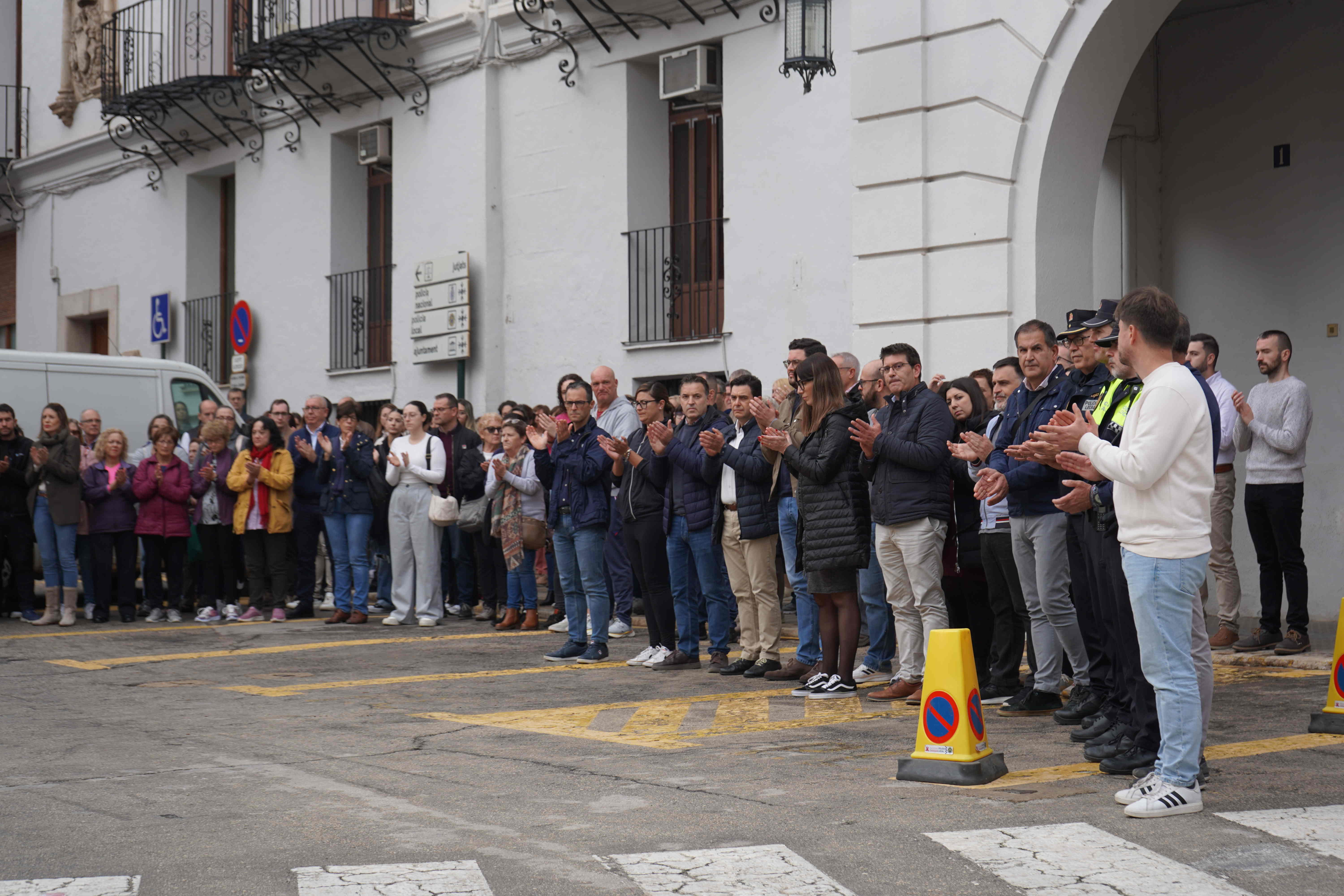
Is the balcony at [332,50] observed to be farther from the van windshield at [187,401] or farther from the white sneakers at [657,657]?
the white sneakers at [657,657]

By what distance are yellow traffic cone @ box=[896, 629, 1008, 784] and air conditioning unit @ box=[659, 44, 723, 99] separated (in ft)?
34.2

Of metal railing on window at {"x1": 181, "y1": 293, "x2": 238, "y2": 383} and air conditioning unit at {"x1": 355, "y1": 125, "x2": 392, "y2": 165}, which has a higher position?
air conditioning unit at {"x1": 355, "y1": 125, "x2": 392, "y2": 165}

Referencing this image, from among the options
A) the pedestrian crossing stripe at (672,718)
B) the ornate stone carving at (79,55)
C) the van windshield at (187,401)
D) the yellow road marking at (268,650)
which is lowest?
the yellow road marking at (268,650)

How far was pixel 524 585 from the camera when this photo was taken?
12891mm

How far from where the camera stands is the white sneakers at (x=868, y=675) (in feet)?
30.7

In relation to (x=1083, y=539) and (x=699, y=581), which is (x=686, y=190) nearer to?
(x=699, y=581)

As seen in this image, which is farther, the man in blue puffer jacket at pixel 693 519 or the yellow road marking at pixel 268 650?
the yellow road marking at pixel 268 650

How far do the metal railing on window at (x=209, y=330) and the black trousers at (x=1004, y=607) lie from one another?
52.9 ft

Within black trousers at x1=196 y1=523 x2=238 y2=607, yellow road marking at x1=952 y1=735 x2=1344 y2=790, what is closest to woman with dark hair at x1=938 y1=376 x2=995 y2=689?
yellow road marking at x1=952 y1=735 x2=1344 y2=790

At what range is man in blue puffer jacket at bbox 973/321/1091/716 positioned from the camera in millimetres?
7445

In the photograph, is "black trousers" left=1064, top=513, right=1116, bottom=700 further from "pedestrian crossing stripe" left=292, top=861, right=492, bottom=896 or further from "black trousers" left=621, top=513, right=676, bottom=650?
"black trousers" left=621, top=513, right=676, bottom=650

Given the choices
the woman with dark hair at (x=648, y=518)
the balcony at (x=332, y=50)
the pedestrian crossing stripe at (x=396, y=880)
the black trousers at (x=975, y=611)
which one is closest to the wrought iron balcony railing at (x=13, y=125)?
the balcony at (x=332, y=50)

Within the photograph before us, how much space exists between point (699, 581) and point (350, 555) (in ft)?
15.1

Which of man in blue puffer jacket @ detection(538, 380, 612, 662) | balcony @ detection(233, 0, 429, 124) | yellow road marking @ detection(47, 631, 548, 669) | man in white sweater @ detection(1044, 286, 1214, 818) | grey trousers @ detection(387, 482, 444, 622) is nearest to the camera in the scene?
man in white sweater @ detection(1044, 286, 1214, 818)
